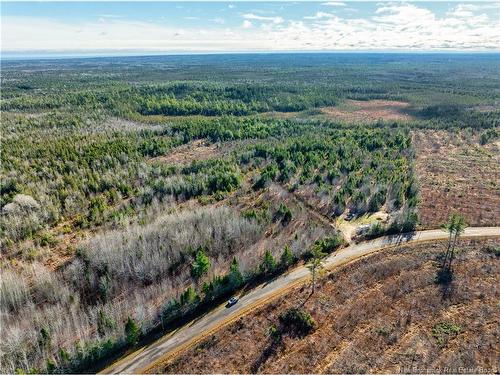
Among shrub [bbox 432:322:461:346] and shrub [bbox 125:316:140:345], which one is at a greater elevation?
shrub [bbox 125:316:140:345]

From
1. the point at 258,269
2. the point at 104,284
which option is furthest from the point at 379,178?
the point at 104,284

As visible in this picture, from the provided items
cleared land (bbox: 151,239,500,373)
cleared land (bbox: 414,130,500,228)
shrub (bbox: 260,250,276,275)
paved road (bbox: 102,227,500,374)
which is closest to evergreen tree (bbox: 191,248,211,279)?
paved road (bbox: 102,227,500,374)

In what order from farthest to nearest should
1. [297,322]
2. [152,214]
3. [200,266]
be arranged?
[152,214]
[200,266]
[297,322]

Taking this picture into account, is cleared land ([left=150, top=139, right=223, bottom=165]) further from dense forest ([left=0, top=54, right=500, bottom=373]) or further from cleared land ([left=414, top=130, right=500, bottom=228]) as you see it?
cleared land ([left=414, top=130, right=500, bottom=228])

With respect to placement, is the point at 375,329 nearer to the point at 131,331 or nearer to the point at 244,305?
the point at 244,305

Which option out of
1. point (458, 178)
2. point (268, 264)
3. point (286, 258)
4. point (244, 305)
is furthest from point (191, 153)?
point (458, 178)
